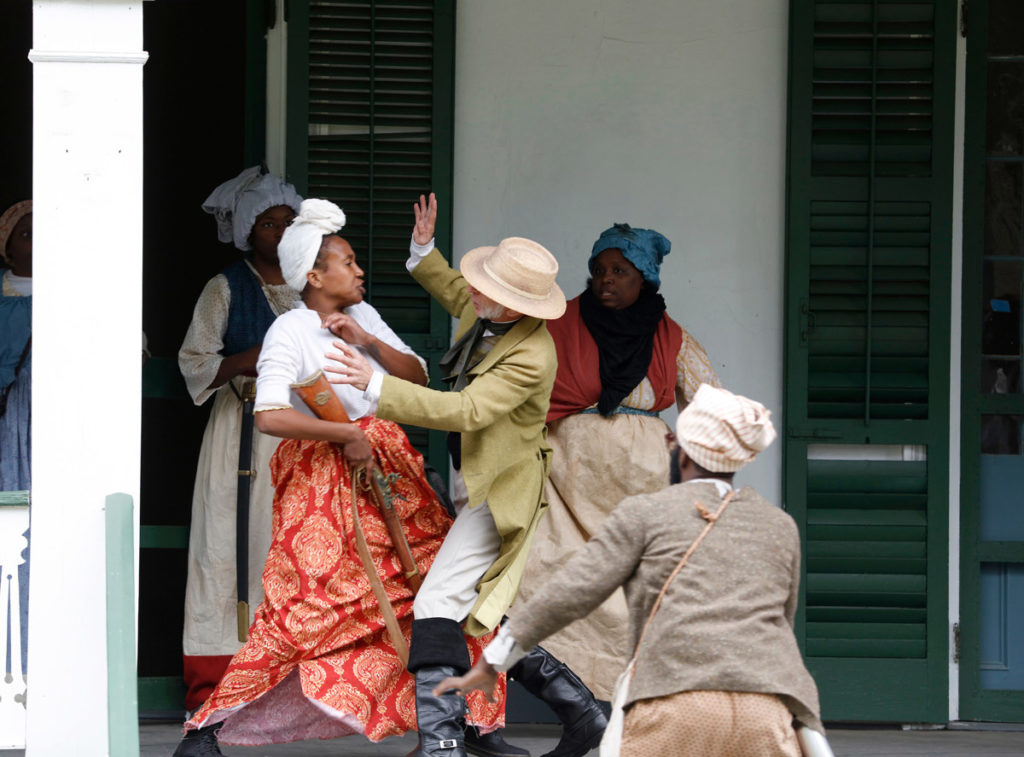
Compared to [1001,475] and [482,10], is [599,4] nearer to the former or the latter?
[482,10]

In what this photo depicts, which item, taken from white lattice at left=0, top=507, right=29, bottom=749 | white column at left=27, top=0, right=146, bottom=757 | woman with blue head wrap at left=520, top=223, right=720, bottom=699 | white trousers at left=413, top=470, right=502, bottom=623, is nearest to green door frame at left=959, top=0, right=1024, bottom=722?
woman with blue head wrap at left=520, top=223, right=720, bottom=699

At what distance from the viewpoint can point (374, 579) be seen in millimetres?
4410

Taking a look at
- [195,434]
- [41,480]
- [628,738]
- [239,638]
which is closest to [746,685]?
[628,738]

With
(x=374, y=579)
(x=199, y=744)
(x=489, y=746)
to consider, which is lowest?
(x=489, y=746)

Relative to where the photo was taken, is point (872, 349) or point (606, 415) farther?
point (872, 349)

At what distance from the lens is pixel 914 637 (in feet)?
18.0

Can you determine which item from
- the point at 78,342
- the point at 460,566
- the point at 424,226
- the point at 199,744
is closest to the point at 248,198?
the point at 424,226

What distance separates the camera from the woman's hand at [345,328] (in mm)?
4402

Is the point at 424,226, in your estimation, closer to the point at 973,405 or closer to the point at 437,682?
the point at 437,682

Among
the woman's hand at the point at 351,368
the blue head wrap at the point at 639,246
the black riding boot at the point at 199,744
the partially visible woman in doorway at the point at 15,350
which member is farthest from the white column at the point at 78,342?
the blue head wrap at the point at 639,246

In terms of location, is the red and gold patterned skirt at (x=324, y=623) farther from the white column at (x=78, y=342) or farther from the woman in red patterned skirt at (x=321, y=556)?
the white column at (x=78, y=342)

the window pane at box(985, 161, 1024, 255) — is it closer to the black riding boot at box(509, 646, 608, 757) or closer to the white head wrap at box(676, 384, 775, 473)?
the black riding boot at box(509, 646, 608, 757)

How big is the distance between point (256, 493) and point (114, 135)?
1703 mm

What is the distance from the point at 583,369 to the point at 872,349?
110 centimetres
